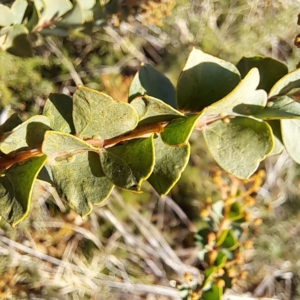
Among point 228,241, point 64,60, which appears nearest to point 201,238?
point 228,241

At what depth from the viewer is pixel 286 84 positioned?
54cm

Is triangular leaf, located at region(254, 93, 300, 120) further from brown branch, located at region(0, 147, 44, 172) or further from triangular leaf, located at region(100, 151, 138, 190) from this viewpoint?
brown branch, located at region(0, 147, 44, 172)

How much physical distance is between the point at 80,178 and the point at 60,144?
75 millimetres

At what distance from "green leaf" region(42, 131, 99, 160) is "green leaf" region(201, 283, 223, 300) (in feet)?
2.51

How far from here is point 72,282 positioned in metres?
1.60

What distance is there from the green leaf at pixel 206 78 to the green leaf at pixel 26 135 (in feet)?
0.64

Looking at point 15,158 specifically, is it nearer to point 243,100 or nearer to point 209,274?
point 243,100

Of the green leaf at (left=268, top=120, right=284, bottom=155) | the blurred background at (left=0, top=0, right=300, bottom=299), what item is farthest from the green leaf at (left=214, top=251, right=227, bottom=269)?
the green leaf at (left=268, top=120, right=284, bottom=155)

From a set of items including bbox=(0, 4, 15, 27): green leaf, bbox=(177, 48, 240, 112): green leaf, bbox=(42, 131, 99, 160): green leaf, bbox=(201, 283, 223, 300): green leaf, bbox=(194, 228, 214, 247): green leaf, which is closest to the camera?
bbox=(42, 131, 99, 160): green leaf

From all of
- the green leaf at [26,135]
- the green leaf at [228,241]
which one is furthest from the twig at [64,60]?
the green leaf at [26,135]

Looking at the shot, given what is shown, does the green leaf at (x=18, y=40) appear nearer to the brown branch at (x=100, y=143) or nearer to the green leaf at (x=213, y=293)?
the brown branch at (x=100, y=143)

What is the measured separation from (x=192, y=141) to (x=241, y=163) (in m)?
1.23

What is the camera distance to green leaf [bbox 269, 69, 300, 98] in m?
0.52

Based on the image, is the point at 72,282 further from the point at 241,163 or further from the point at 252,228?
the point at 241,163
